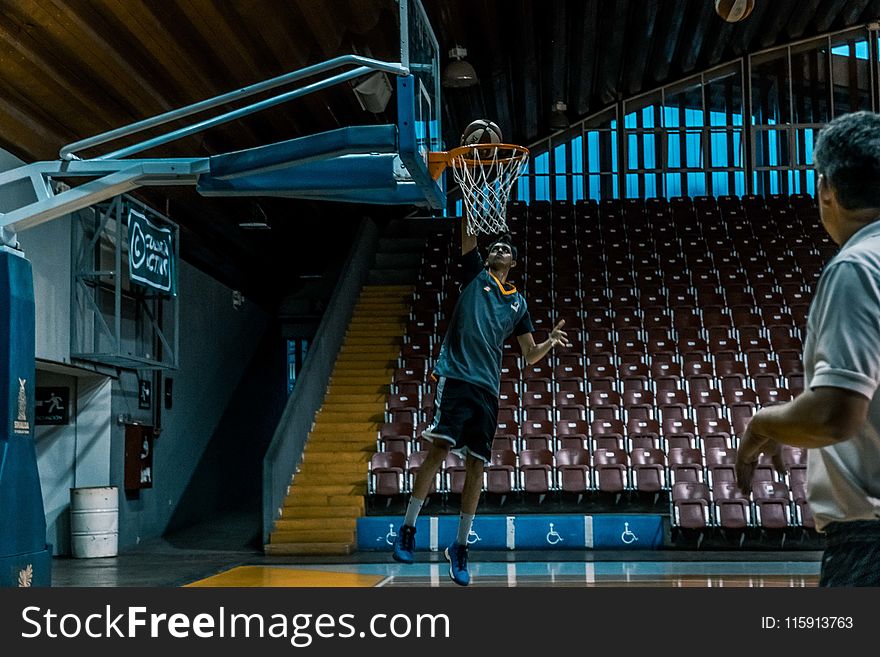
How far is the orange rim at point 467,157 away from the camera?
25.5 ft

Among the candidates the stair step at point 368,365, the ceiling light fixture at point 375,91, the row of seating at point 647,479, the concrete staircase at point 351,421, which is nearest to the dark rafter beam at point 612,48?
the concrete staircase at point 351,421

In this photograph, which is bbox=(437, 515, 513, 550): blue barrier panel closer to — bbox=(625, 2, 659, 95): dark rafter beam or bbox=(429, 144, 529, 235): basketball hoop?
bbox=(429, 144, 529, 235): basketball hoop

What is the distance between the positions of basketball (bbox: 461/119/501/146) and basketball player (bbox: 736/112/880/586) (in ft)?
17.7

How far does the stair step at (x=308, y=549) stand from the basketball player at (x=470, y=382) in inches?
216

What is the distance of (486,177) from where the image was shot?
8.28 meters

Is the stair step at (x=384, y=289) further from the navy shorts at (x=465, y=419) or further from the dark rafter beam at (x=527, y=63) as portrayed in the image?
the navy shorts at (x=465, y=419)

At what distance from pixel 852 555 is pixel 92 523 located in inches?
457

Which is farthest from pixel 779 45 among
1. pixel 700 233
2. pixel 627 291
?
pixel 627 291

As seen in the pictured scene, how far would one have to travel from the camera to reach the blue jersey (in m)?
6.57

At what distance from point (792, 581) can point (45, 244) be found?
8121 millimetres

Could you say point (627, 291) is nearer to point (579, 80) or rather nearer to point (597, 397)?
point (597, 397)

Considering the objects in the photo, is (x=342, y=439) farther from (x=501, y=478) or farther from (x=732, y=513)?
(x=732, y=513)

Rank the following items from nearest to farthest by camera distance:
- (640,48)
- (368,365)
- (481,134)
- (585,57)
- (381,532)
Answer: (481,134) → (381,532) → (368,365) → (585,57) → (640,48)

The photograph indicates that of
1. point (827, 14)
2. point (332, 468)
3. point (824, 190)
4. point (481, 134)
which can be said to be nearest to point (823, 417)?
point (824, 190)
